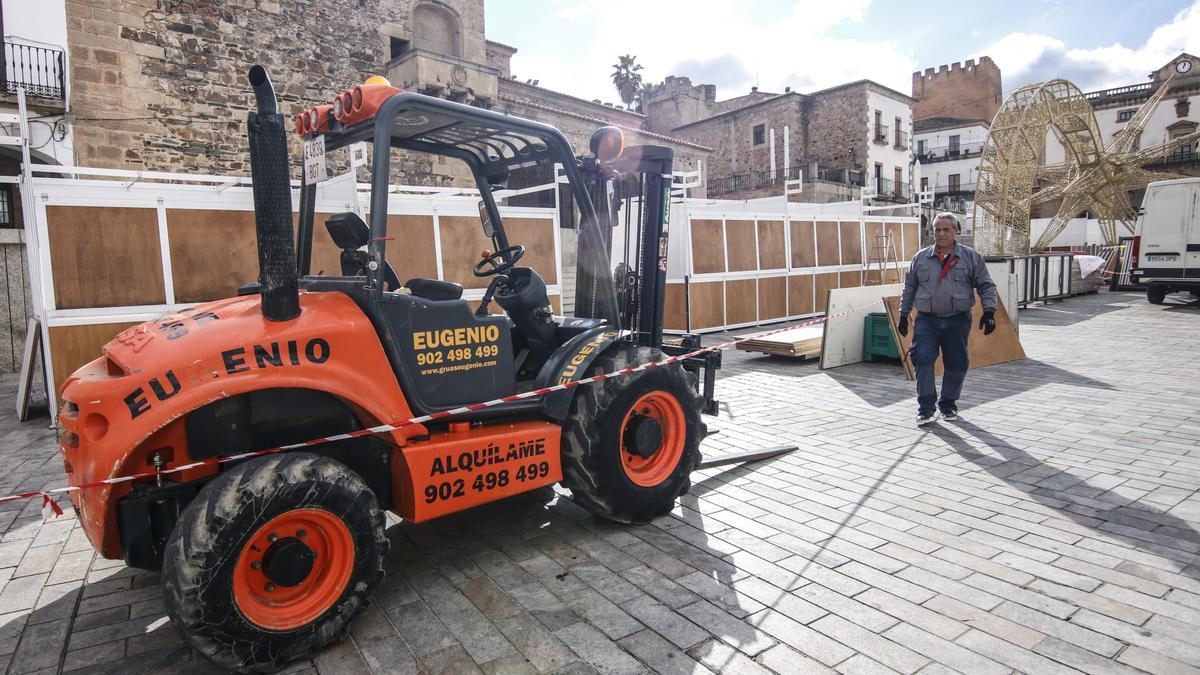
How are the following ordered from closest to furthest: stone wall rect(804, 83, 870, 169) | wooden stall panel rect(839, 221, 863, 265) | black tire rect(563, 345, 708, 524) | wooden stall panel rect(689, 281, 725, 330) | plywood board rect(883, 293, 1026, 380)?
1. black tire rect(563, 345, 708, 524)
2. plywood board rect(883, 293, 1026, 380)
3. wooden stall panel rect(689, 281, 725, 330)
4. wooden stall panel rect(839, 221, 863, 265)
5. stone wall rect(804, 83, 870, 169)

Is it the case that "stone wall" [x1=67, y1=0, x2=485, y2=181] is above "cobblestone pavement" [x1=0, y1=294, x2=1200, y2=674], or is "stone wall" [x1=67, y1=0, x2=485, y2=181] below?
above

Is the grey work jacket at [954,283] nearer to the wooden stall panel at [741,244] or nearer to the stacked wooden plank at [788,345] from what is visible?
the stacked wooden plank at [788,345]

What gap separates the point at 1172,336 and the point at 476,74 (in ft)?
56.1

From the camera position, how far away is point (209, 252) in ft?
26.7

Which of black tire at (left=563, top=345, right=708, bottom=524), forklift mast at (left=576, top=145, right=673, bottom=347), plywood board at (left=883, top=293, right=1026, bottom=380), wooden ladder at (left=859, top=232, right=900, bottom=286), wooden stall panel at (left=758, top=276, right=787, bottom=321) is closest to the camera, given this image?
black tire at (left=563, top=345, right=708, bottom=524)

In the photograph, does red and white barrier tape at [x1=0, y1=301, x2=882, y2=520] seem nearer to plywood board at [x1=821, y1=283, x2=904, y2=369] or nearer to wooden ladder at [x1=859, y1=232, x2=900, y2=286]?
plywood board at [x1=821, y1=283, x2=904, y2=369]

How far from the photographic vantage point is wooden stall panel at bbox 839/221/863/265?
1677 centimetres

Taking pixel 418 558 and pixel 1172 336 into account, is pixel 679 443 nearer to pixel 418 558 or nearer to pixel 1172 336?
pixel 418 558

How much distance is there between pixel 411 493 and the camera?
129 inches

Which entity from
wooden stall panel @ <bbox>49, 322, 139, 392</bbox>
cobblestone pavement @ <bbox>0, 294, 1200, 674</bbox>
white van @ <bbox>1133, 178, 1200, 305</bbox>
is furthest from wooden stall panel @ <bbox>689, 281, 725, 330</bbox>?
white van @ <bbox>1133, 178, 1200, 305</bbox>

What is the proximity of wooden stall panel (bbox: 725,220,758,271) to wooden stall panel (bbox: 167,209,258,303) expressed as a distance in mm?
8972

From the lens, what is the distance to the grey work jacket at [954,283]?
633cm

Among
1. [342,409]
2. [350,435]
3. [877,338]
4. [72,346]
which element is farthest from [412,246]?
[877,338]

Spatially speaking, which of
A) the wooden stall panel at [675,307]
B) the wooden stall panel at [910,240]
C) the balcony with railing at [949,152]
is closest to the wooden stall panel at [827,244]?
the wooden stall panel at [910,240]
